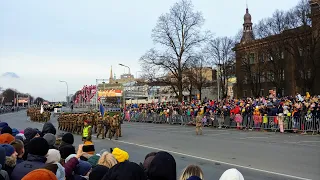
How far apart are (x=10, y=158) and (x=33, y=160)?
1.52 ft

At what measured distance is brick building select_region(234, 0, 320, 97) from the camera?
5259cm

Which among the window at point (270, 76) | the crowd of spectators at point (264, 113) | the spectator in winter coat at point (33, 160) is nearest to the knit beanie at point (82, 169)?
the spectator in winter coat at point (33, 160)

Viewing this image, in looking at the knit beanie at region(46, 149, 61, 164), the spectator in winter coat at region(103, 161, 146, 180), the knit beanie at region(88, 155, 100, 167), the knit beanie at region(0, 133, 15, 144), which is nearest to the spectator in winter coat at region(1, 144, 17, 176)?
the knit beanie at region(46, 149, 61, 164)

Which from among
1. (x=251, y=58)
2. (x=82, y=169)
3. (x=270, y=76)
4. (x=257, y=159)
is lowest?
(x=257, y=159)

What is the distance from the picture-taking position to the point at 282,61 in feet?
198

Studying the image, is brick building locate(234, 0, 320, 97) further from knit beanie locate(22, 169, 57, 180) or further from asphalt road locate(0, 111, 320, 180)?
knit beanie locate(22, 169, 57, 180)

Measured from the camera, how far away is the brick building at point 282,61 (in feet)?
173

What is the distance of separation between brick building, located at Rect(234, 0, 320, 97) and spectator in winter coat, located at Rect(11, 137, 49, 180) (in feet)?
151

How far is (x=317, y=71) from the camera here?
54.9m

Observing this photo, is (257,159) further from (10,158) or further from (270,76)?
(270,76)

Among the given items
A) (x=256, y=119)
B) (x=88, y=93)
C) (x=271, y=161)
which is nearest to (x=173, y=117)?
(x=256, y=119)

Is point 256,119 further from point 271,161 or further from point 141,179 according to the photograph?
point 141,179

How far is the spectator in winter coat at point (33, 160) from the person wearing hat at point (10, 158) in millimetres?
335

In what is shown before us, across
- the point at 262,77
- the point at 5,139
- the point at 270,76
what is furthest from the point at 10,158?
the point at 262,77
